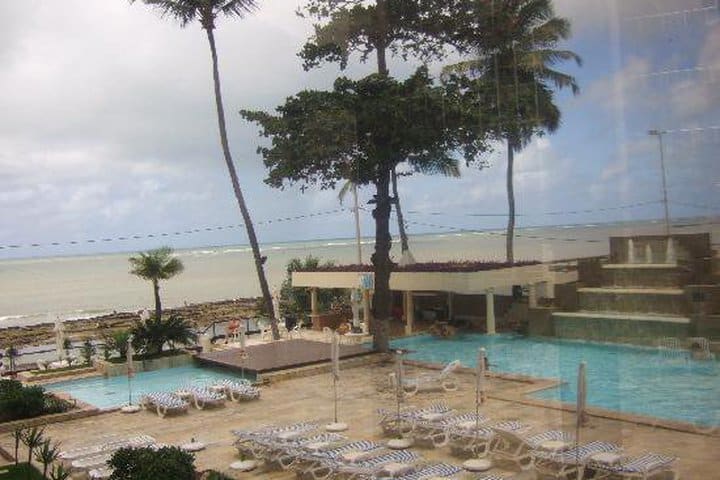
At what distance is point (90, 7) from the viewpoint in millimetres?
11578

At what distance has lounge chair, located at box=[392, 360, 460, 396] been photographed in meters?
9.66

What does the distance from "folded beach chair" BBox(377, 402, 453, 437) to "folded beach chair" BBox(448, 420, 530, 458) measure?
549 mm

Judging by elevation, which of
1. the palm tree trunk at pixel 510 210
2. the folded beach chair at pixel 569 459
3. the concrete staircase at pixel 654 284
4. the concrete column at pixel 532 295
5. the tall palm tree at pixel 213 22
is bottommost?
the folded beach chair at pixel 569 459

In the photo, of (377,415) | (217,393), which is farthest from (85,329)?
(377,415)

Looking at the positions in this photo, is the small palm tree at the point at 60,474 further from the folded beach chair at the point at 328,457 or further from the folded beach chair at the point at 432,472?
the folded beach chair at the point at 432,472

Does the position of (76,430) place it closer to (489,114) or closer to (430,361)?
(430,361)

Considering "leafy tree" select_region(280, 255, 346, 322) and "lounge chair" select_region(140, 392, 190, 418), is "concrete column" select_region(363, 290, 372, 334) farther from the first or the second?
"lounge chair" select_region(140, 392, 190, 418)

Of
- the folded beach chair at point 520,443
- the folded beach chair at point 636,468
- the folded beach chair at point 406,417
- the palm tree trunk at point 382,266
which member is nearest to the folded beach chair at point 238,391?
the folded beach chair at point 406,417

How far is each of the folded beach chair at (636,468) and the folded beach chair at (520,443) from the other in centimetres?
32

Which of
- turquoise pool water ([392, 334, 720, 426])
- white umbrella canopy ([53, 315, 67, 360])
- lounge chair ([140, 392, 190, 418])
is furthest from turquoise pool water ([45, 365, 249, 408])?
turquoise pool water ([392, 334, 720, 426])

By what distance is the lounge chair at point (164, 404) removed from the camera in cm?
1005

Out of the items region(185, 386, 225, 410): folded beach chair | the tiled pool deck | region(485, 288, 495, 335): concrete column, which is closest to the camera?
the tiled pool deck

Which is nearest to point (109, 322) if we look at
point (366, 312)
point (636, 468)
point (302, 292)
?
point (302, 292)

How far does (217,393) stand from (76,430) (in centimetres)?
209
